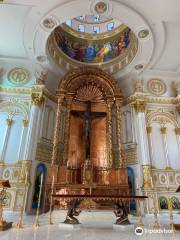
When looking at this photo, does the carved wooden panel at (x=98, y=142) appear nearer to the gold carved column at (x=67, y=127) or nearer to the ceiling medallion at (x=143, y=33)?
the gold carved column at (x=67, y=127)

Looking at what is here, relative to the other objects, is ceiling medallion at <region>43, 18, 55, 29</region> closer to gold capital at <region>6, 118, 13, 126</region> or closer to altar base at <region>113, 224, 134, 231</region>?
gold capital at <region>6, 118, 13, 126</region>

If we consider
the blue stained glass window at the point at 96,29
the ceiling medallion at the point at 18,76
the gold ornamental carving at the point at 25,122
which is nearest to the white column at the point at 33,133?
the gold ornamental carving at the point at 25,122

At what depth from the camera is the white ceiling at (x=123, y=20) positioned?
30.2ft

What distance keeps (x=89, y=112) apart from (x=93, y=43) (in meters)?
7.41

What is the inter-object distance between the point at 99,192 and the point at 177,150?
6.16m

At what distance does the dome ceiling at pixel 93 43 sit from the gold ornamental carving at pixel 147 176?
25.7 feet

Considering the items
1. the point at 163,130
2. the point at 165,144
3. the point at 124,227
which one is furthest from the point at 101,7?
the point at 124,227

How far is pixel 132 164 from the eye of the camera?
1102 cm

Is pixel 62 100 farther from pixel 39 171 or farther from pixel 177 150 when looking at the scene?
pixel 177 150

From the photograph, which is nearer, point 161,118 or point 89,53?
point 161,118

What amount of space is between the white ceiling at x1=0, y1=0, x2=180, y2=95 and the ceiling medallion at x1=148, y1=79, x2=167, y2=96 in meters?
0.50

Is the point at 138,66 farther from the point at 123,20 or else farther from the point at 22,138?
the point at 22,138

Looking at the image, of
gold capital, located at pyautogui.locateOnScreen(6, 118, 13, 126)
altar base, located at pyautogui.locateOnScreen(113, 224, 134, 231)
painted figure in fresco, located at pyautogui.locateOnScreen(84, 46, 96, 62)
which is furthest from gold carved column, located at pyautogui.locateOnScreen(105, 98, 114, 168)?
gold capital, located at pyautogui.locateOnScreen(6, 118, 13, 126)

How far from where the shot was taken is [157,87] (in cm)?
1330
